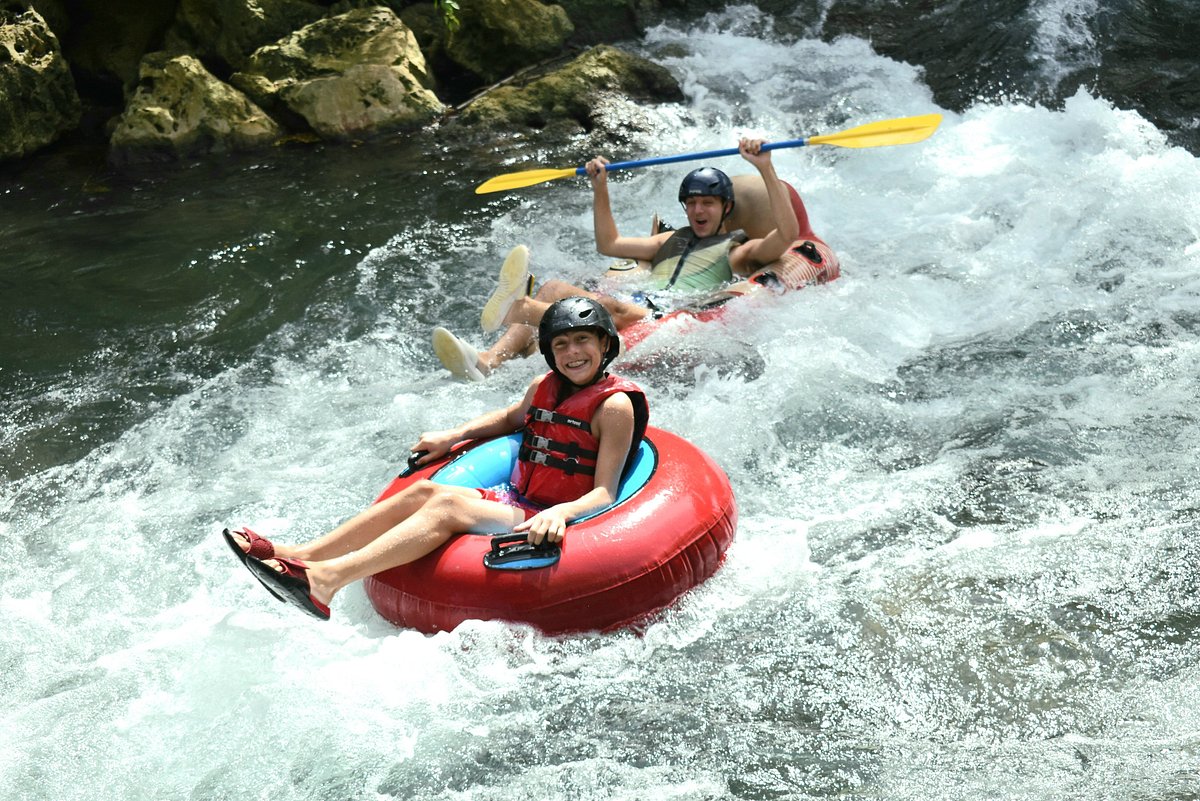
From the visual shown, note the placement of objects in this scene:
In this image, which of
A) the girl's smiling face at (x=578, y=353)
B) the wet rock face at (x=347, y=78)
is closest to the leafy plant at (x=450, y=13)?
the wet rock face at (x=347, y=78)

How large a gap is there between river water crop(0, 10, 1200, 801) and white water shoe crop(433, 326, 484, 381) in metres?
0.12

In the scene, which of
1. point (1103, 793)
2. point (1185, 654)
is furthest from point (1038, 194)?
point (1103, 793)

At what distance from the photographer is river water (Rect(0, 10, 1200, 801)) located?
3.50m

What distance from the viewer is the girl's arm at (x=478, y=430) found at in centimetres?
448

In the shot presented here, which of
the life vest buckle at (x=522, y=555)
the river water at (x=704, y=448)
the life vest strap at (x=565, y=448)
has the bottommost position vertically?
the river water at (x=704, y=448)

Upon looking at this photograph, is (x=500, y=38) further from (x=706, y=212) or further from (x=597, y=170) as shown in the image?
(x=706, y=212)

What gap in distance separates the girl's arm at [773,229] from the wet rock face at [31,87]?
6.67m

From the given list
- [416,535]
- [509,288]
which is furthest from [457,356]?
[416,535]

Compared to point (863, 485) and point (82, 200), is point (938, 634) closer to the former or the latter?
point (863, 485)

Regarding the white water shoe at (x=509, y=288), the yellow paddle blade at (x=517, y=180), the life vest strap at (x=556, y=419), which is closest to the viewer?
the life vest strap at (x=556, y=419)

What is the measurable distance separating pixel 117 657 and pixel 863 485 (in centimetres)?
284

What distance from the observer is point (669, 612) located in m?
3.97

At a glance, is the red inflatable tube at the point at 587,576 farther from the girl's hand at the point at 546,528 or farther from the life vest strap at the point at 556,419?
the life vest strap at the point at 556,419

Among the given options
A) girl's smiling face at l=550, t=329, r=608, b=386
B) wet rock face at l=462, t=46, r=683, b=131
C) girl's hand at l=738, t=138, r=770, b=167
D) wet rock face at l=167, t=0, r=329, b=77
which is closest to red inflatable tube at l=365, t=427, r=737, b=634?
girl's smiling face at l=550, t=329, r=608, b=386
